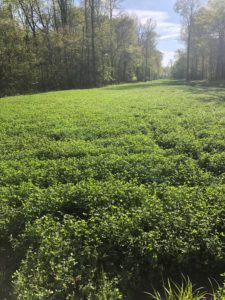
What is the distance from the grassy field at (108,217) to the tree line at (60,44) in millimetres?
21650

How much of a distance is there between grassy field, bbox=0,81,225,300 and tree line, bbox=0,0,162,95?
21.7 metres

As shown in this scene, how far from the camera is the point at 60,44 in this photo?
30.6 m

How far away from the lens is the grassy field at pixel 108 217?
2.79m

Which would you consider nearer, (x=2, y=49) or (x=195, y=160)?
(x=195, y=160)

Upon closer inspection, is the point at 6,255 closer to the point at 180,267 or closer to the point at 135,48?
the point at 180,267

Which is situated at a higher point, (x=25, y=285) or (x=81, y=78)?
(x=81, y=78)

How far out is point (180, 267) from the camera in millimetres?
3021

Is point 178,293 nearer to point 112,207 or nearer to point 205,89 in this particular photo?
point 112,207

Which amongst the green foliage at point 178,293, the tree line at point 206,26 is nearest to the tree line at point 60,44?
the tree line at point 206,26

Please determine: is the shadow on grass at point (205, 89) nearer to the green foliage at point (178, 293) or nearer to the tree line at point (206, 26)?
the tree line at point (206, 26)

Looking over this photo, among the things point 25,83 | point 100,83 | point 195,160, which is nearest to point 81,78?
point 100,83

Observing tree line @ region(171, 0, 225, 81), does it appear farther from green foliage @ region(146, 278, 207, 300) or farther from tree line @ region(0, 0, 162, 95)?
green foliage @ region(146, 278, 207, 300)

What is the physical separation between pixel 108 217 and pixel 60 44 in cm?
3134

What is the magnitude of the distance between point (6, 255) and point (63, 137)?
15.6 ft
